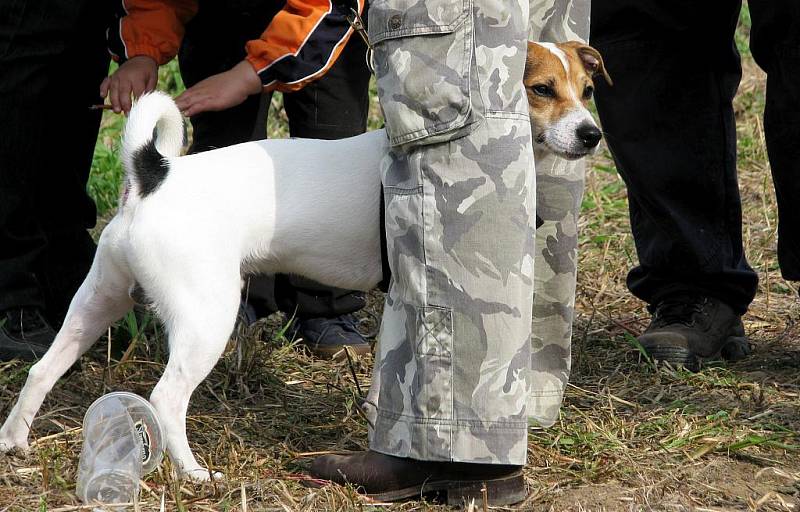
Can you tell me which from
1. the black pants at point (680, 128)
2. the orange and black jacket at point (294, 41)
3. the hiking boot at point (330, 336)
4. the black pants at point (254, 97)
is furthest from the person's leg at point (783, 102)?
the hiking boot at point (330, 336)

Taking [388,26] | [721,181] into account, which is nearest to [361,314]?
[721,181]

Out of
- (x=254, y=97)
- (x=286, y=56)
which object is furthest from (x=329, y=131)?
(x=286, y=56)

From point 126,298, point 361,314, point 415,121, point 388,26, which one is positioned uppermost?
point 388,26

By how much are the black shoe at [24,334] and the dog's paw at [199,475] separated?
1.07 meters

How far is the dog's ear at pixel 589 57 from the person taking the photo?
3037 millimetres

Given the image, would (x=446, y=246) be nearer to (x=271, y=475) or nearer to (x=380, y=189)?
(x=380, y=189)

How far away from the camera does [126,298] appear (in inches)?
111

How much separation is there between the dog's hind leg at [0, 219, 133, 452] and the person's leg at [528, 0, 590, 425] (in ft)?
3.78

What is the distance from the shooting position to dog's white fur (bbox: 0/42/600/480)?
258 cm

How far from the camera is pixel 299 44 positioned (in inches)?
118

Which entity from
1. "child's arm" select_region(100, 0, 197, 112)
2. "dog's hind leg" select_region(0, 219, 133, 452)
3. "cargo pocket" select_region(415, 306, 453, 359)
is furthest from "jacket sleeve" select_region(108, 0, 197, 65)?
"cargo pocket" select_region(415, 306, 453, 359)

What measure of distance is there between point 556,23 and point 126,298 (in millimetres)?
1475

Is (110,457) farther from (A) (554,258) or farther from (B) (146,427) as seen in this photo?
(A) (554,258)

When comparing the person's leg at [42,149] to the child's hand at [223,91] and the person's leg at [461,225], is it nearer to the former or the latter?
the child's hand at [223,91]
